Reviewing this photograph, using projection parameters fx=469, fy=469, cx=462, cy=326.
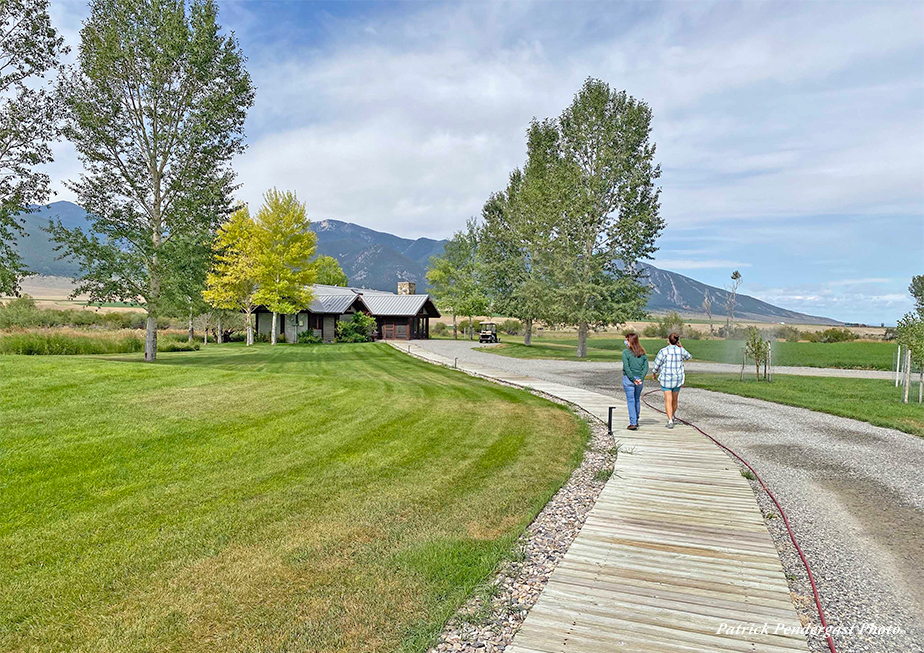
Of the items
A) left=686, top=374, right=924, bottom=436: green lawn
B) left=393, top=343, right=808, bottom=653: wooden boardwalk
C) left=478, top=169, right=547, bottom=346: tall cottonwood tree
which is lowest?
left=393, top=343, right=808, bottom=653: wooden boardwalk

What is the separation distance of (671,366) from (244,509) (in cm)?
857

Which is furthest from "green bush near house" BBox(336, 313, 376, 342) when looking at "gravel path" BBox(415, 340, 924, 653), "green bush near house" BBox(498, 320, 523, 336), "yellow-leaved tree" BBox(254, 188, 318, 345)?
"gravel path" BBox(415, 340, 924, 653)

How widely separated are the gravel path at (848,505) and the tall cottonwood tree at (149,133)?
867 inches

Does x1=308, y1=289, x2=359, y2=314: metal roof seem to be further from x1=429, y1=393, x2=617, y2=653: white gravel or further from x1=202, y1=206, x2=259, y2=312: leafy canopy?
x1=429, y1=393, x2=617, y2=653: white gravel

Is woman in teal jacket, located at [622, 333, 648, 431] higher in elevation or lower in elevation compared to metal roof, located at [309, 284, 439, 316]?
lower

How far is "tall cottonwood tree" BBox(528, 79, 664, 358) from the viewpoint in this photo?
30.8 m

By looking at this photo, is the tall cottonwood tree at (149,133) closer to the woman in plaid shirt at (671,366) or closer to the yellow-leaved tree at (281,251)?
the yellow-leaved tree at (281,251)

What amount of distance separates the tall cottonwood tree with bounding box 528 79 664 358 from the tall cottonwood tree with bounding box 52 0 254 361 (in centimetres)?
2011

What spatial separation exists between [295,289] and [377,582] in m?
34.7

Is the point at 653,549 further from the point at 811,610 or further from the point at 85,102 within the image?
the point at 85,102

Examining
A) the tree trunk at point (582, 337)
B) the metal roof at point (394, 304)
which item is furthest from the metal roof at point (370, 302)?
the tree trunk at point (582, 337)

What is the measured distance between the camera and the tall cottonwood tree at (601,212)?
30812 mm

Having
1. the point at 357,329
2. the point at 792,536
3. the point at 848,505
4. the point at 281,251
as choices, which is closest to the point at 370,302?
the point at 357,329

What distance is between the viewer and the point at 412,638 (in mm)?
3529
